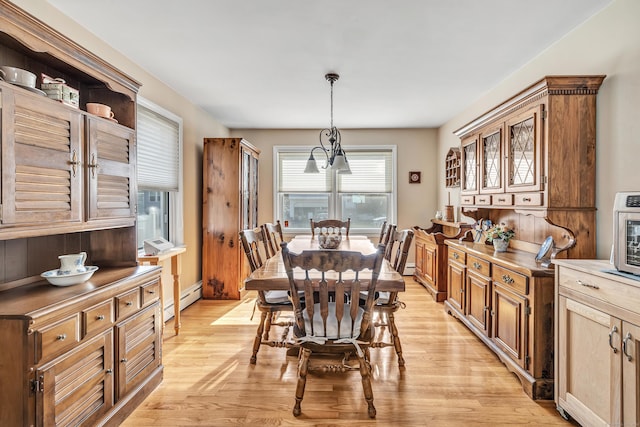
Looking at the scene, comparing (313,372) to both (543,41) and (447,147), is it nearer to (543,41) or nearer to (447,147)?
(543,41)

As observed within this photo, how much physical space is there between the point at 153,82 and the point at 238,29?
1465 millimetres

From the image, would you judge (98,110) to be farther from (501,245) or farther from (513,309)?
(501,245)

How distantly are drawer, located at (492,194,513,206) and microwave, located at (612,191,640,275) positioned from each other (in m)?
1.05

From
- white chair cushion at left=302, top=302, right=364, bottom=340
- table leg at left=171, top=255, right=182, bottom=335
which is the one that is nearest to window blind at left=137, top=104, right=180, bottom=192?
table leg at left=171, top=255, right=182, bottom=335

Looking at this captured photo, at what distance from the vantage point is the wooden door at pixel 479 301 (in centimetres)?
286

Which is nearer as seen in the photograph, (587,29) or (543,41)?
(587,29)

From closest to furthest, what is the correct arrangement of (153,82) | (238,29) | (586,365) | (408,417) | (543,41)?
(586,365) → (408,417) → (238,29) → (543,41) → (153,82)

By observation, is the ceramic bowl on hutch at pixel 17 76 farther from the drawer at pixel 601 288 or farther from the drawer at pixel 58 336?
the drawer at pixel 601 288

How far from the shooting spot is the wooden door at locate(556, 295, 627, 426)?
1625 mm

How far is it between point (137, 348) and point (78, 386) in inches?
19.2

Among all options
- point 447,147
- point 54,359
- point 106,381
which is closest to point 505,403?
point 106,381

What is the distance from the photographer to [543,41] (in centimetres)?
267

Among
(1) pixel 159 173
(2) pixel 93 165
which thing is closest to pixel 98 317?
(2) pixel 93 165

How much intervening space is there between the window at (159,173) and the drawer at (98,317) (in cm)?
169
